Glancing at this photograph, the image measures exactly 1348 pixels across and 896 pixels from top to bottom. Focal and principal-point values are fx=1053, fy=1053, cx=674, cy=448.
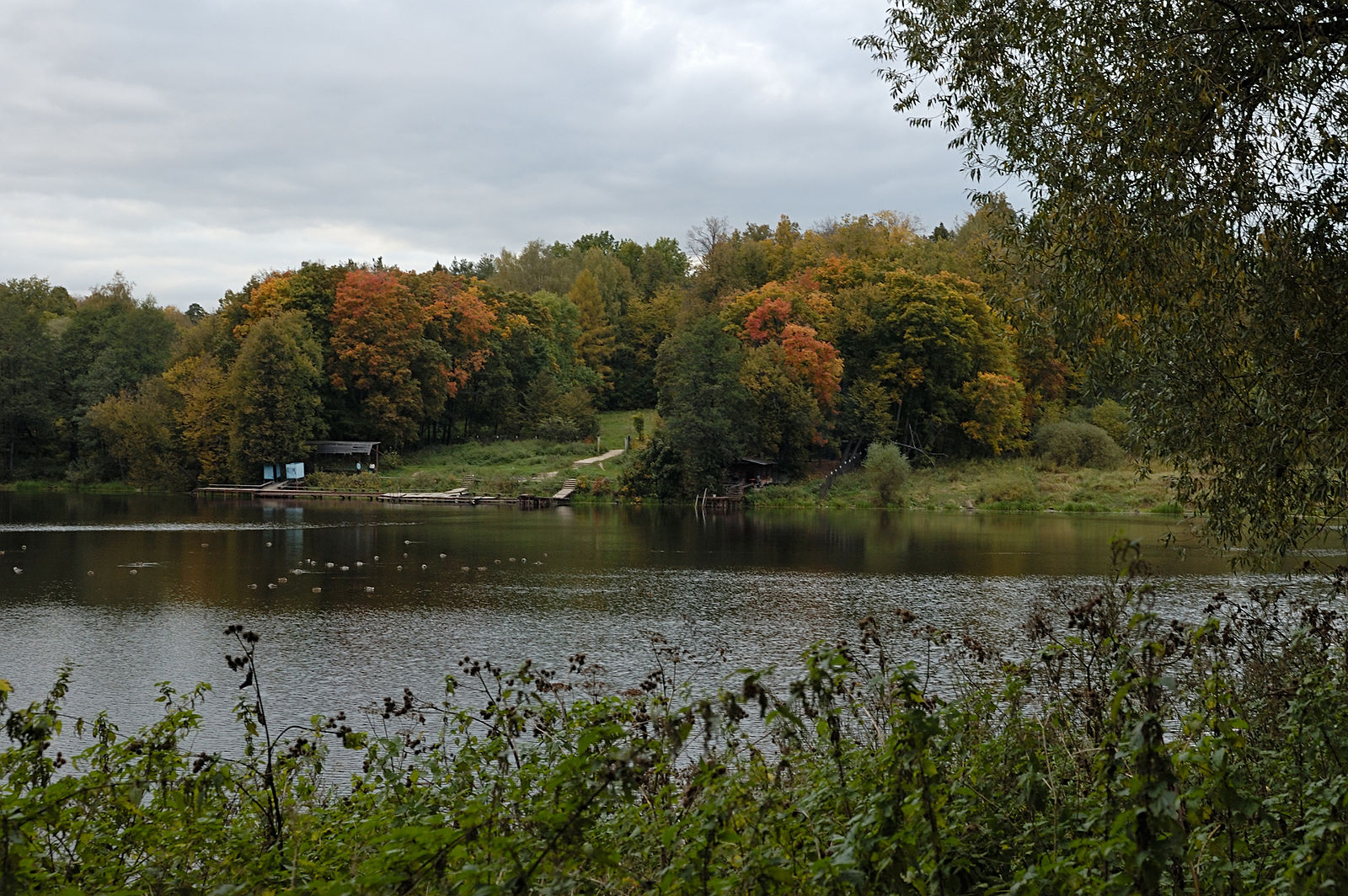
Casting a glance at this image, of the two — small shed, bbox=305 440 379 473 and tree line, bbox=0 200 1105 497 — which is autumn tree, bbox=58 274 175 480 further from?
small shed, bbox=305 440 379 473

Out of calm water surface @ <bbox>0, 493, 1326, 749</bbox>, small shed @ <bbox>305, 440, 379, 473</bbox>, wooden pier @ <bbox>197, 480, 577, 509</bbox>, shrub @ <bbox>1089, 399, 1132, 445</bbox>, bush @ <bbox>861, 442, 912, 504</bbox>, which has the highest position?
shrub @ <bbox>1089, 399, 1132, 445</bbox>

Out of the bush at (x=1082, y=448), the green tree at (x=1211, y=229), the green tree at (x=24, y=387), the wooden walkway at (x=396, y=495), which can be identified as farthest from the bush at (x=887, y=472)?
the green tree at (x=24, y=387)

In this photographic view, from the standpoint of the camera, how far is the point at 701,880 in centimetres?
Answer: 384

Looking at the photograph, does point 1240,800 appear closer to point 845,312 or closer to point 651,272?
point 845,312

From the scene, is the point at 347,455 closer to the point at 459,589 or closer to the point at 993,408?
the point at 993,408

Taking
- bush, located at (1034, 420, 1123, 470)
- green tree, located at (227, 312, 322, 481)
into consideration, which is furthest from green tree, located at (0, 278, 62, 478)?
bush, located at (1034, 420, 1123, 470)

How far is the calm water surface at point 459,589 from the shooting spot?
1493 centimetres

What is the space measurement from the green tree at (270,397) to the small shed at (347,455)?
4.90 ft

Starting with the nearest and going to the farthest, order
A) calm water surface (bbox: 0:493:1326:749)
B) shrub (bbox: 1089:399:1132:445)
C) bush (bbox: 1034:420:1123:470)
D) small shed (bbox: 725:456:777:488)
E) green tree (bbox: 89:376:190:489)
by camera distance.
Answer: calm water surface (bbox: 0:493:1326:749) → small shed (bbox: 725:456:777:488) → bush (bbox: 1034:420:1123:470) → shrub (bbox: 1089:399:1132:445) → green tree (bbox: 89:376:190:489)

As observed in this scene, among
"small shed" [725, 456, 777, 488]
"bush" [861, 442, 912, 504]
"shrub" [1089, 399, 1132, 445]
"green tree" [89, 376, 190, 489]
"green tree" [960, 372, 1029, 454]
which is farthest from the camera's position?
"green tree" [89, 376, 190, 489]

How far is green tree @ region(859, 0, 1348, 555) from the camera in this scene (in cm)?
841

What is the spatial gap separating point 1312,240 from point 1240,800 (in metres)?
6.46

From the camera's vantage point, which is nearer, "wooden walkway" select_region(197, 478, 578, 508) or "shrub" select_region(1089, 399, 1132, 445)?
"wooden walkway" select_region(197, 478, 578, 508)

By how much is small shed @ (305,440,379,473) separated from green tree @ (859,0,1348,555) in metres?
54.2
